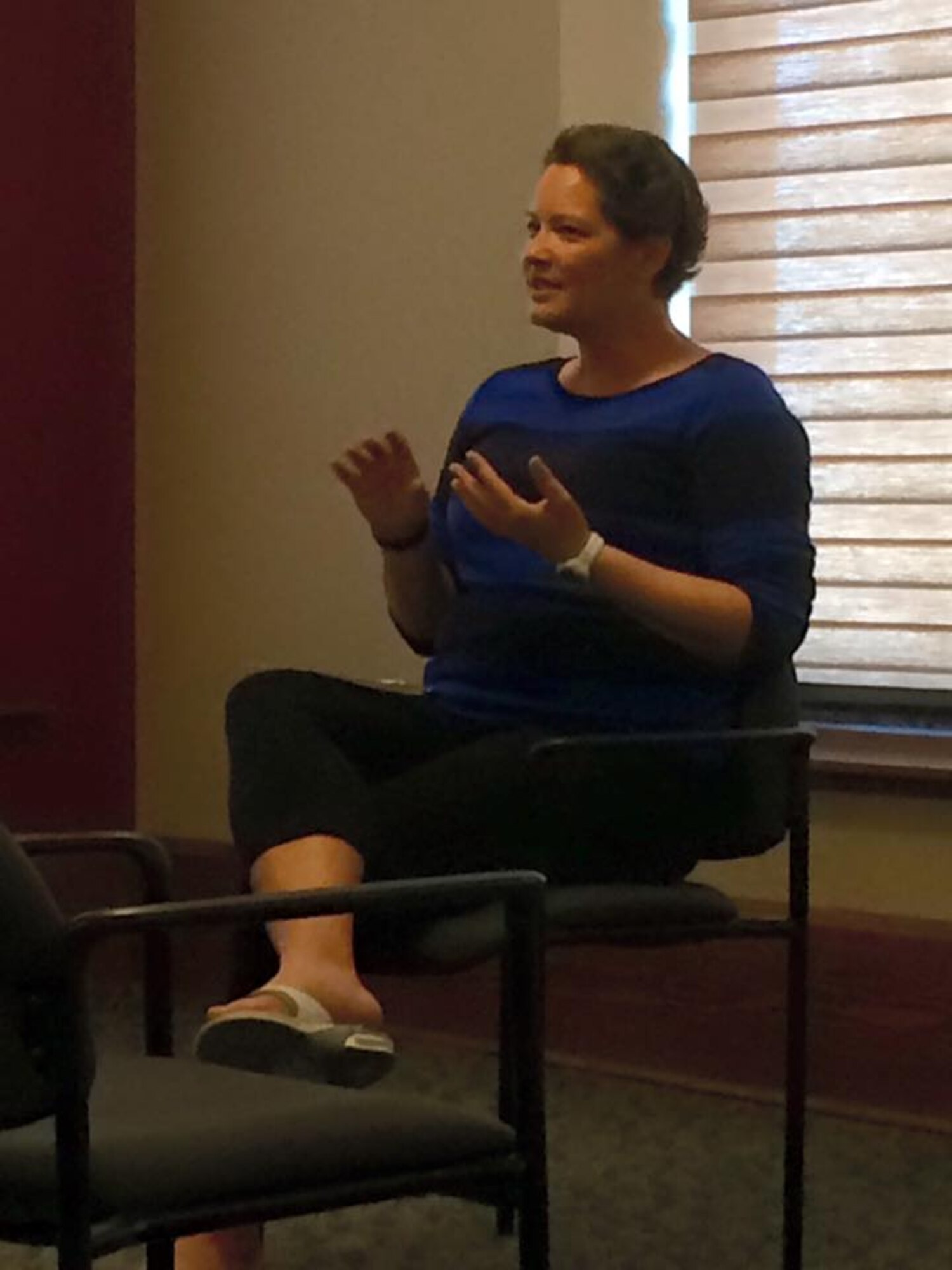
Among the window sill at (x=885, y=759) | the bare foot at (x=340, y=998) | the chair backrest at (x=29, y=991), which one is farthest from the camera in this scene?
the window sill at (x=885, y=759)

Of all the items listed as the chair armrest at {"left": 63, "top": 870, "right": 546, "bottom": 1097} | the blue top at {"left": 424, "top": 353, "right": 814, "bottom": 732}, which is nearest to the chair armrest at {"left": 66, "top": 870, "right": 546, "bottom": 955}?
the chair armrest at {"left": 63, "top": 870, "right": 546, "bottom": 1097}

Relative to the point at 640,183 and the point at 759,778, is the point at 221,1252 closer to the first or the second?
the point at 759,778

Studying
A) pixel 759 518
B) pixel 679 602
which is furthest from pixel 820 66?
pixel 679 602

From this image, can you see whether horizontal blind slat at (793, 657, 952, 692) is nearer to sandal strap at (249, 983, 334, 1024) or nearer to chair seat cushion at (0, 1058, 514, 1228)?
sandal strap at (249, 983, 334, 1024)

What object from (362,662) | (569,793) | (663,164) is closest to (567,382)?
(663,164)

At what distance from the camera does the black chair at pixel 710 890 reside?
2.00 meters

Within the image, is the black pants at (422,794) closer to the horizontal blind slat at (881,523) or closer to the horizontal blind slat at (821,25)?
the horizontal blind slat at (881,523)

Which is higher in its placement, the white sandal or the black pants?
the black pants

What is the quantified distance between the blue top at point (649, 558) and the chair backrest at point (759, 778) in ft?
0.11

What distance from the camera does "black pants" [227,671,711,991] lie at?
6.66 ft

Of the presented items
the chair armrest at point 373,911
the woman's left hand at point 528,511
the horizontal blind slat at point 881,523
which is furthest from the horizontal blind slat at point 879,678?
the chair armrest at point 373,911

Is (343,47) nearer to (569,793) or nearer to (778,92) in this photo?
(778,92)

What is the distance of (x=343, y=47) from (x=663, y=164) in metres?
1.24

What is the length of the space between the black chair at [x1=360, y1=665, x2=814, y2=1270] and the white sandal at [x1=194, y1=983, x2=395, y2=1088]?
18 cm
